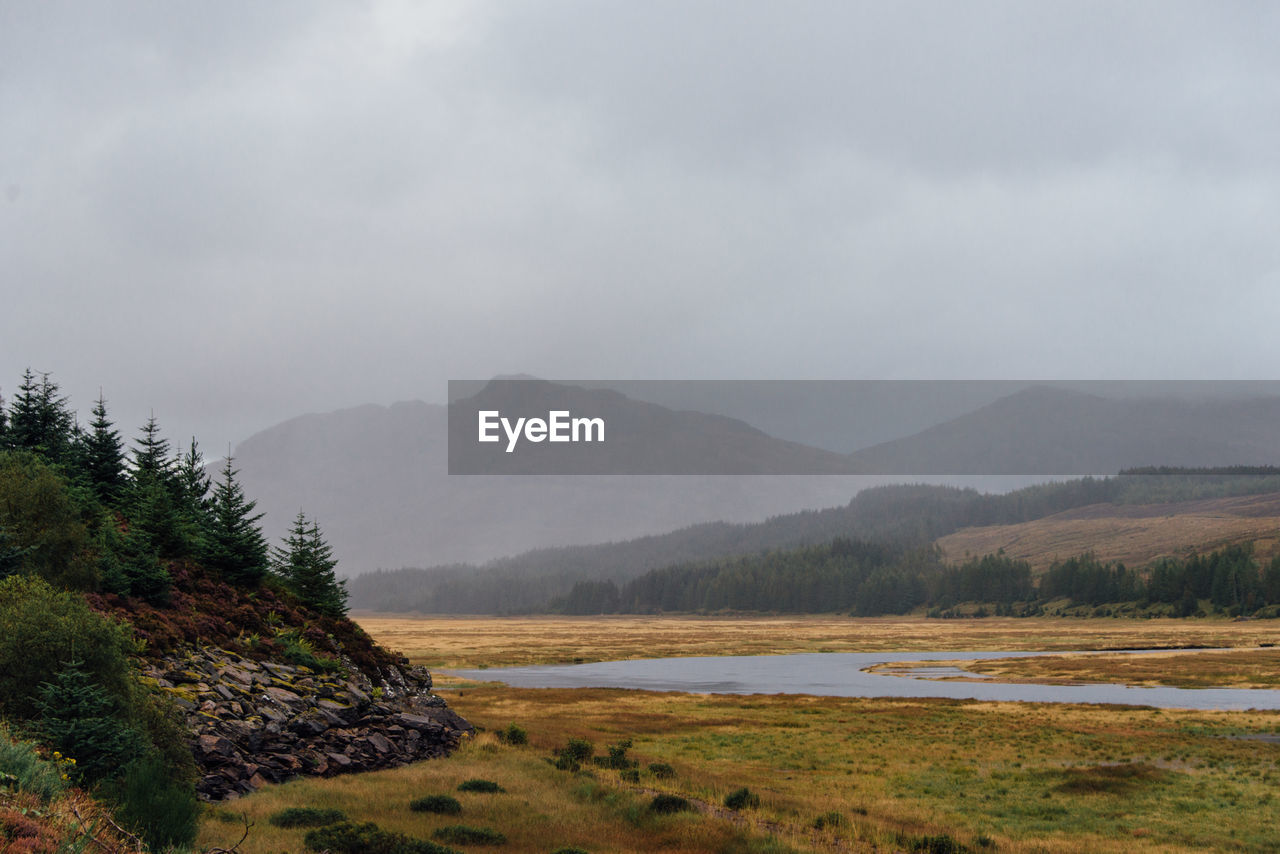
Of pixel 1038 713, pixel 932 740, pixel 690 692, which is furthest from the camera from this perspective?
pixel 690 692

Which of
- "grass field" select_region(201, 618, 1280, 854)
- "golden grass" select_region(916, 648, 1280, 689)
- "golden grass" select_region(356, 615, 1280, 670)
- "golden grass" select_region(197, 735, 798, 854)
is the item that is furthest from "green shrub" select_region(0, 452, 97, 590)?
"golden grass" select_region(356, 615, 1280, 670)

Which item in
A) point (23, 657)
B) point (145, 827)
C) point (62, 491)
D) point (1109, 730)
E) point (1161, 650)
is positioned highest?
point (62, 491)

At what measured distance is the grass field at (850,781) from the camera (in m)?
25.2

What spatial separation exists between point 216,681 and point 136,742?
974 centimetres

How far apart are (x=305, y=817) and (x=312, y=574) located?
2430 centimetres

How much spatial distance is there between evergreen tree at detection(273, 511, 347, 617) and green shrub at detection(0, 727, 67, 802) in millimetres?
28331

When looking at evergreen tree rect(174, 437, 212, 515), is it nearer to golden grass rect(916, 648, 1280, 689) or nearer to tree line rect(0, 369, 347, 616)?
tree line rect(0, 369, 347, 616)

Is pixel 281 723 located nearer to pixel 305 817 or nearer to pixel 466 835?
pixel 305 817

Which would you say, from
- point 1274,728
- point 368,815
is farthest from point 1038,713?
point 368,815

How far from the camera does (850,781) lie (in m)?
39.4

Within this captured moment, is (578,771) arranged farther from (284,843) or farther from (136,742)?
(136,742)

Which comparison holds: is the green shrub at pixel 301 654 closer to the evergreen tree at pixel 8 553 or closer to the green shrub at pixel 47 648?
the evergreen tree at pixel 8 553

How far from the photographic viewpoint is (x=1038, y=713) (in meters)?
62.2

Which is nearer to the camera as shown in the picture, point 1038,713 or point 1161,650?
point 1038,713
